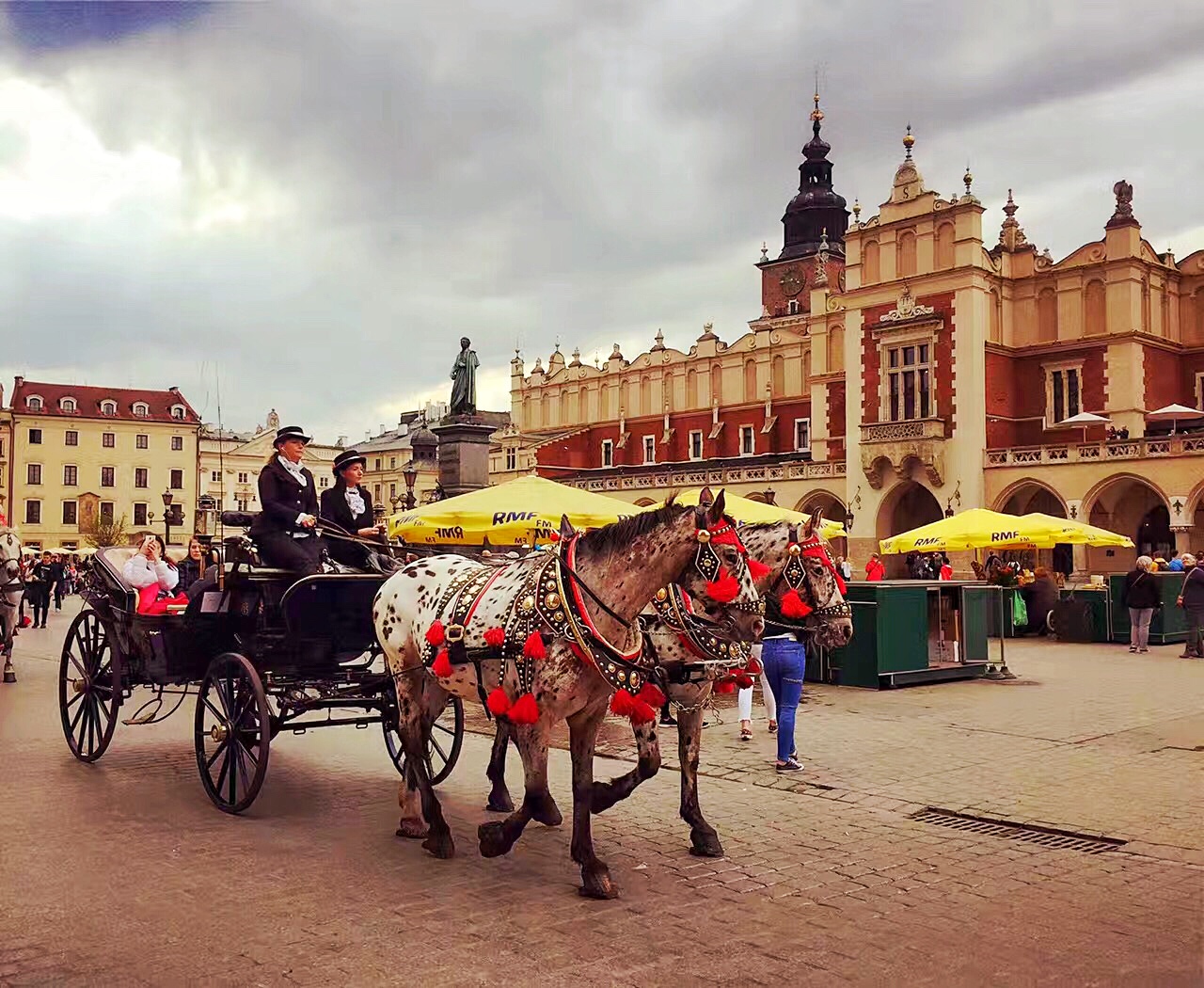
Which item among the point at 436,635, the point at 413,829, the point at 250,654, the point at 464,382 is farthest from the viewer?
the point at 464,382

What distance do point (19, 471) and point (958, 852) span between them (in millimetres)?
79635

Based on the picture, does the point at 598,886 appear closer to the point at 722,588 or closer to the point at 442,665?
the point at 442,665

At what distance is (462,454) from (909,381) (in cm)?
2249

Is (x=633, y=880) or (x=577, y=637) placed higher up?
(x=577, y=637)

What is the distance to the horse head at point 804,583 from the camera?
858 centimetres

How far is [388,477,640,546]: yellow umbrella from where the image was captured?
48.8 ft

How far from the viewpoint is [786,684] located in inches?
366

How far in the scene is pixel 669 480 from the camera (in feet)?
162

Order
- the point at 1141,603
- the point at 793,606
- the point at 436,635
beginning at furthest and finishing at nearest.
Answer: the point at 1141,603
the point at 793,606
the point at 436,635

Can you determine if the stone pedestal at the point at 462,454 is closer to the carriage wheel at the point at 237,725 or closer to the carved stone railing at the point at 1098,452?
the carriage wheel at the point at 237,725

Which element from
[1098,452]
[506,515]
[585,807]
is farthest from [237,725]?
[1098,452]

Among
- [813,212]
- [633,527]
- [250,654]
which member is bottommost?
[250,654]

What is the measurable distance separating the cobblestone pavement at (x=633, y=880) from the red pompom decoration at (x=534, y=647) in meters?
1.18

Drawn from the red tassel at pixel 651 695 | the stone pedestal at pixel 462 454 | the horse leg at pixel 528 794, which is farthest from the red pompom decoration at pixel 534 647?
the stone pedestal at pixel 462 454
